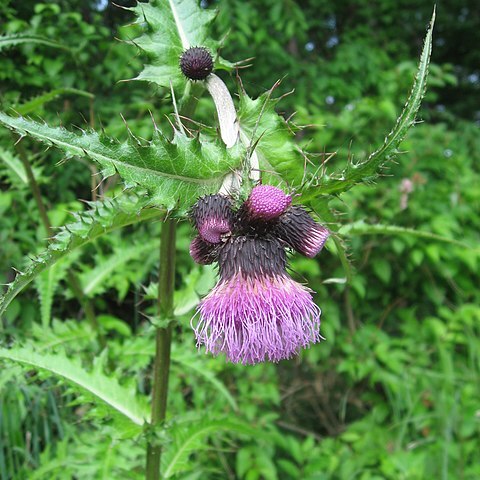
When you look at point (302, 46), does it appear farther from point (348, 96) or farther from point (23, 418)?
point (23, 418)

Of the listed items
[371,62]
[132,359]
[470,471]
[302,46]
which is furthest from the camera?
[302,46]

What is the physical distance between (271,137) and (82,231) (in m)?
0.50

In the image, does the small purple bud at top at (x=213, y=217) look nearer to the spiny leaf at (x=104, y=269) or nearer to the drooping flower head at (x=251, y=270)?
the drooping flower head at (x=251, y=270)

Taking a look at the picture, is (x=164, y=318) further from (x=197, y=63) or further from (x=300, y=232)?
(x=197, y=63)

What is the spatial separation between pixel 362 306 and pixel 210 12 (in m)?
2.62

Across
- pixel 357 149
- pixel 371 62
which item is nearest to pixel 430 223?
pixel 357 149

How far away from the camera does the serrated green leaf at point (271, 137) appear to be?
4.12ft

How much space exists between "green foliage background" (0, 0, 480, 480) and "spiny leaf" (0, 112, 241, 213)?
51 cm

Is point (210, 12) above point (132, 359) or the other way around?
above

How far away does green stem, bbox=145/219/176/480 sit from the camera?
4.46 feet

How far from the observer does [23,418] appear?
2.24 m

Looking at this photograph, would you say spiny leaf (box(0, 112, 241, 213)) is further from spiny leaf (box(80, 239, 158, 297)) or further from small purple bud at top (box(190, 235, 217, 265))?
spiny leaf (box(80, 239, 158, 297))

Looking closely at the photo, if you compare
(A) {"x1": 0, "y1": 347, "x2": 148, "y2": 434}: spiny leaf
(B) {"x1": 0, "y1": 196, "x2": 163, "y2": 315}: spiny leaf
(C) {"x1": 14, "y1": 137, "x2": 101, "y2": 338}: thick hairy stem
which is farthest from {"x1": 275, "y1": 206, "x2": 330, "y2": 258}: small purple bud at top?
(C) {"x1": 14, "y1": 137, "x2": 101, "y2": 338}: thick hairy stem

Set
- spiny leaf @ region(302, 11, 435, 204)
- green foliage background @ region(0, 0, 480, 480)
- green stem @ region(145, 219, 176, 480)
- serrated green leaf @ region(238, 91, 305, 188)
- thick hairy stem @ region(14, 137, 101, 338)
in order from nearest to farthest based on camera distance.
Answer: spiny leaf @ region(302, 11, 435, 204) < serrated green leaf @ region(238, 91, 305, 188) < green stem @ region(145, 219, 176, 480) < thick hairy stem @ region(14, 137, 101, 338) < green foliage background @ region(0, 0, 480, 480)
